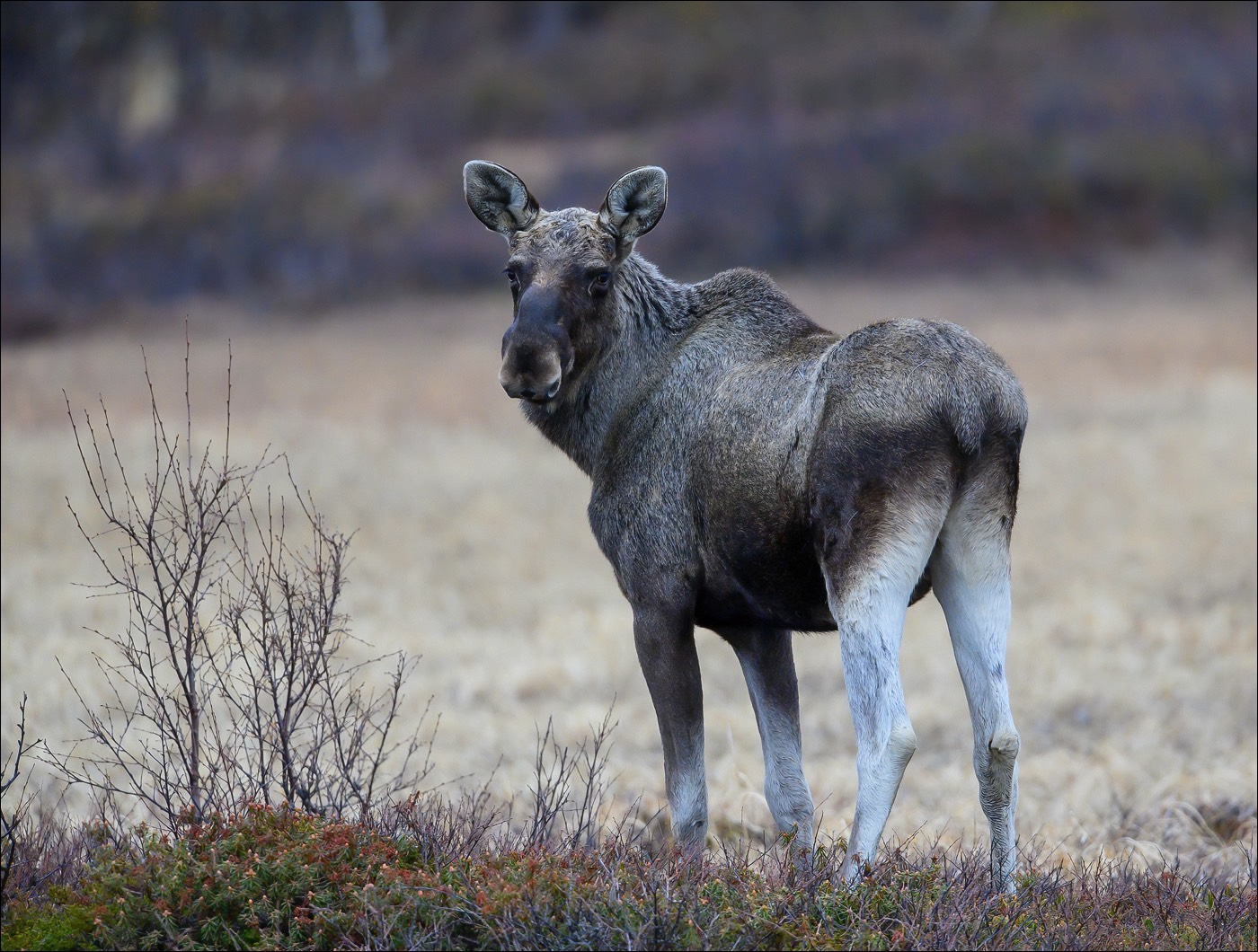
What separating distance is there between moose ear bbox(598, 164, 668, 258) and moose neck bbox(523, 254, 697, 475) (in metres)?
0.25

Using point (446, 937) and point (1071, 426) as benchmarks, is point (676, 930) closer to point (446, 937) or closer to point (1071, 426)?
point (446, 937)

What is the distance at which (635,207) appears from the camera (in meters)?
7.08

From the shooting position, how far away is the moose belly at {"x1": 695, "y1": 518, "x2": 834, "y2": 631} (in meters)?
6.11

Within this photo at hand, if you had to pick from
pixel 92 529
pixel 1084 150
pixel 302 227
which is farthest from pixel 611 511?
pixel 1084 150

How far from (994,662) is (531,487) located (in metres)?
19.3

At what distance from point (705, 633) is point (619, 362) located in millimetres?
11842

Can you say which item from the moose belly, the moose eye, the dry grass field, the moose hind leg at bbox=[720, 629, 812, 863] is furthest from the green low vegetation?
the moose eye

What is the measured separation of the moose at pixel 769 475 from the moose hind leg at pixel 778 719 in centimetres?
1

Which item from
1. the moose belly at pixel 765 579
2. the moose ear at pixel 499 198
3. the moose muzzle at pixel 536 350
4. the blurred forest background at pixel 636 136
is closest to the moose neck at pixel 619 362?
the moose muzzle at pixel 536 350

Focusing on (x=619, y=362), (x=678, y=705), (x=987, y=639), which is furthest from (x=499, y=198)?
(x=987, y=639)

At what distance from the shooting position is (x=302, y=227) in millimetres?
46594

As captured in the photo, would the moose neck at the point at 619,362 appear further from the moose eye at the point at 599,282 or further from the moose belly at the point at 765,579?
the moose belly at the point at 765,579

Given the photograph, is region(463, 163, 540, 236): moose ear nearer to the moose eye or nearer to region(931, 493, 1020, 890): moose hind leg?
the moose eye

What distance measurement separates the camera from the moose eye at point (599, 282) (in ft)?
22.5
